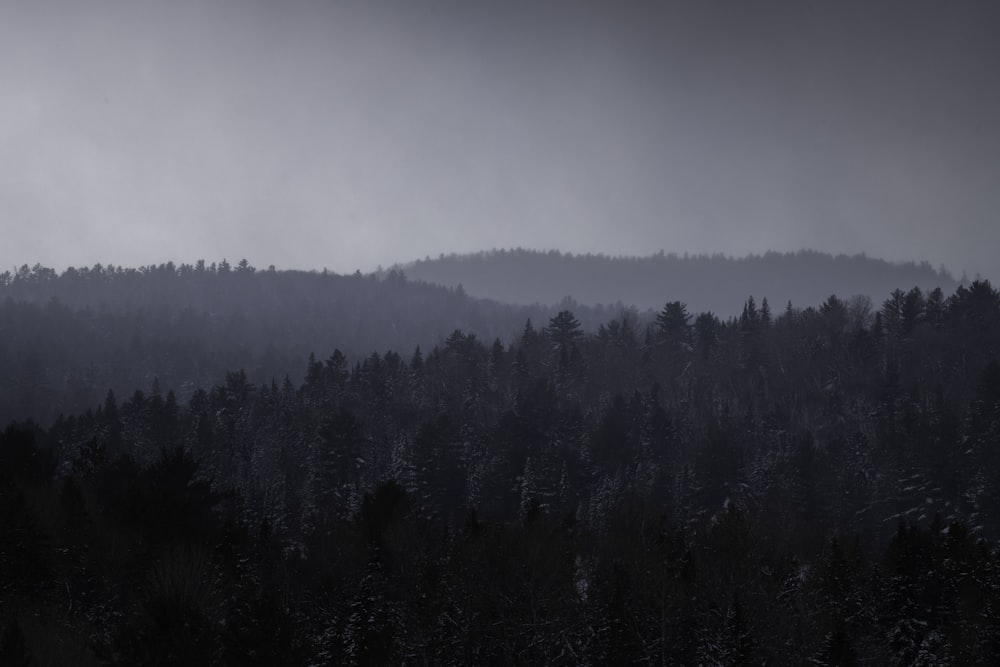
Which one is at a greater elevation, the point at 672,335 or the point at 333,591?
the point at 672,335

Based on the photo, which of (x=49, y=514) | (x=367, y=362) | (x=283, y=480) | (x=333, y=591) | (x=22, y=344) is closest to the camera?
(x=333, y=591)

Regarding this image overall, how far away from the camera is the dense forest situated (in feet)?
115

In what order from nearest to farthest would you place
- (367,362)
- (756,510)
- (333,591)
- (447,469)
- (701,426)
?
(333,591) < (756,510) < (447,469) < (701,426) < (367,362)

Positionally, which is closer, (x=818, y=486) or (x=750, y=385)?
(x=818, y=486)

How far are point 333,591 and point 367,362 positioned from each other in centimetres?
7507

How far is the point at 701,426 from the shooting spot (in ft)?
305

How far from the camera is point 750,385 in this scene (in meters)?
104

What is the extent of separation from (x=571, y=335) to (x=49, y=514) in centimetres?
8360

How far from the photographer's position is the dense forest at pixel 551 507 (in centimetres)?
3494

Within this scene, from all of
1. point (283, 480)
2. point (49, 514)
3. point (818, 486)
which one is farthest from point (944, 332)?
point (49, 514)

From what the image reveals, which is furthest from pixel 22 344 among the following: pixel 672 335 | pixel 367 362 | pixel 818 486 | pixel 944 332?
pixel 944 332

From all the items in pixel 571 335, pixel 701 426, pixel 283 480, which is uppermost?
pixel 571 335

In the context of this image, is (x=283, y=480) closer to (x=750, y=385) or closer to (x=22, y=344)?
(x=750, y=385)

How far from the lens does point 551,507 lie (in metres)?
73.4
